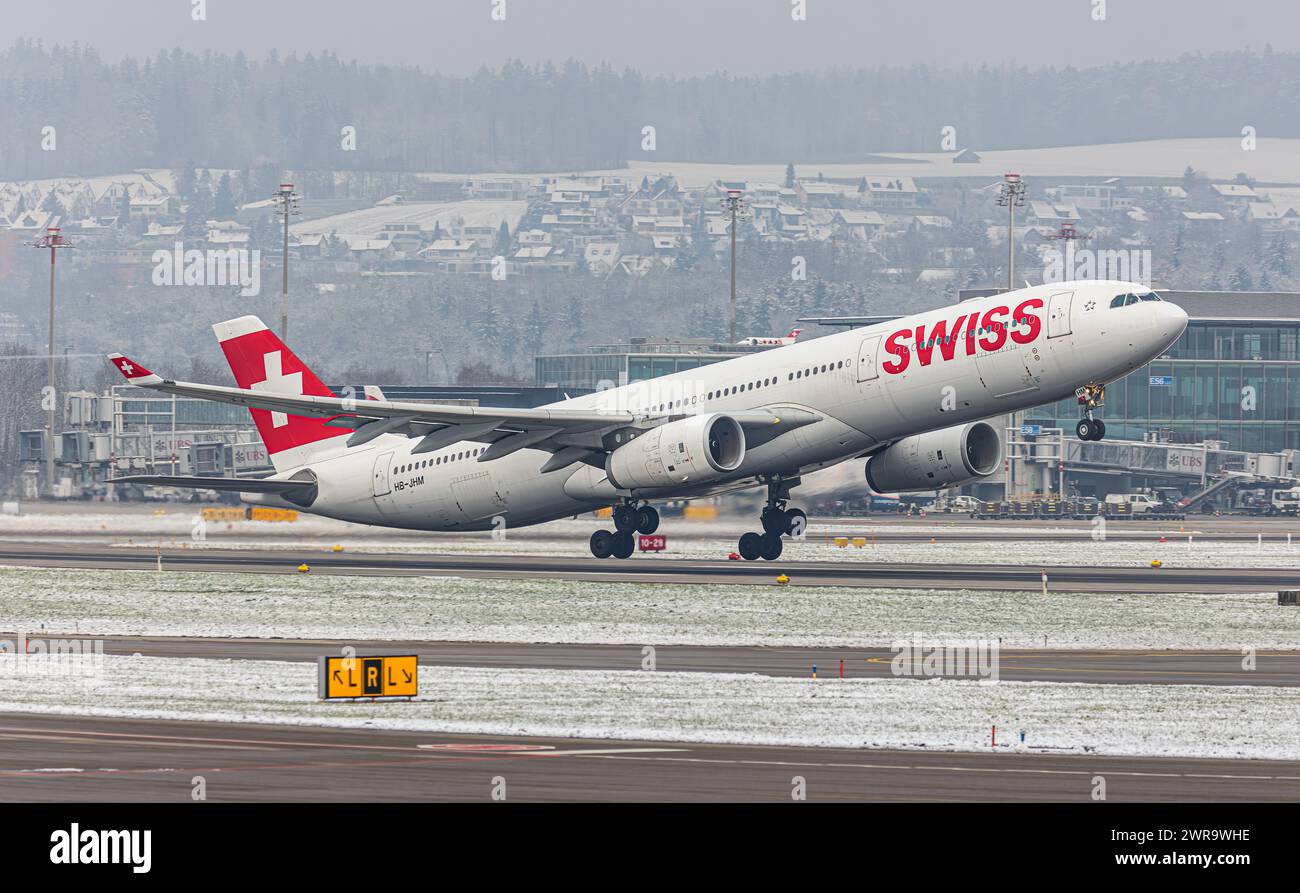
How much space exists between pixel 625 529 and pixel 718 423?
812cm

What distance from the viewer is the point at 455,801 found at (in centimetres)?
2011

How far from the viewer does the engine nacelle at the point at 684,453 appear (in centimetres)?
5750

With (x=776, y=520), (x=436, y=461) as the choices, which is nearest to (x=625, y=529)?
(x=776, y=520)

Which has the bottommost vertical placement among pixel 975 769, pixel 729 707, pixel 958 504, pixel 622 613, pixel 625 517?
pixel 975 769

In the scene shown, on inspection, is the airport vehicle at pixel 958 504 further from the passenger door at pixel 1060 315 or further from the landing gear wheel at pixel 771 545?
the passenger door at pixel 1060 315

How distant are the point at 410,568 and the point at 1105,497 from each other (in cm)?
9530

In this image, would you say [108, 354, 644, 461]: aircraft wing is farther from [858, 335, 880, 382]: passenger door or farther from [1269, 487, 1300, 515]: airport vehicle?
[1269, 487, 1300, 515]: airport vehicle

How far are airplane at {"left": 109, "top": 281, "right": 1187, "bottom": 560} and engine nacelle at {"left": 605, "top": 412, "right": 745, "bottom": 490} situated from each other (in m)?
0.05

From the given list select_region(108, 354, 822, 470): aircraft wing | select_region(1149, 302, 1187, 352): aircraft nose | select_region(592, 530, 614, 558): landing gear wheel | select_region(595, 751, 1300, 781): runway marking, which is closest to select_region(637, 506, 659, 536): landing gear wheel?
select_region(592, 530, 614, 558): landing gear wheel

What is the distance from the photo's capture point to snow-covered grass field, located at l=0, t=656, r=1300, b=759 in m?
25.8

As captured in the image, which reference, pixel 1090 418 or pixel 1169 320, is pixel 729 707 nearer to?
pixel 1090 418

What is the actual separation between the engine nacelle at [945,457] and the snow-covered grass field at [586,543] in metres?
6.58

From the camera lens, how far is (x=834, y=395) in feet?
190

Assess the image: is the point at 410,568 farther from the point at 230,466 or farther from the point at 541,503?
the point at 230,466
